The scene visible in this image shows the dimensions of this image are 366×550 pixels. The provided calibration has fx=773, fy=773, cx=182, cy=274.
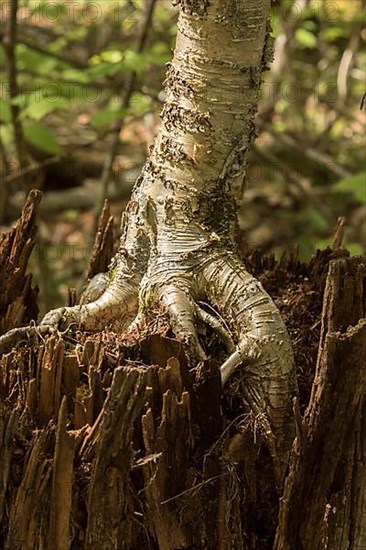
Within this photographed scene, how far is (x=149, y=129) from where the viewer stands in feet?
15.3

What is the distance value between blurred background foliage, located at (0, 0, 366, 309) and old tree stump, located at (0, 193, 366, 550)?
2.12 m

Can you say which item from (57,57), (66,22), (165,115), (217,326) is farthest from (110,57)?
(66,22)

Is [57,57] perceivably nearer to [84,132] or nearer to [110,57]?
[110,57]

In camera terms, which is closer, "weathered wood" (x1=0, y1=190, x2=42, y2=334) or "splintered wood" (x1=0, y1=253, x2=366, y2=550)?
"splintered wood" (x1=0, y1=253, x2=366, y2=550)

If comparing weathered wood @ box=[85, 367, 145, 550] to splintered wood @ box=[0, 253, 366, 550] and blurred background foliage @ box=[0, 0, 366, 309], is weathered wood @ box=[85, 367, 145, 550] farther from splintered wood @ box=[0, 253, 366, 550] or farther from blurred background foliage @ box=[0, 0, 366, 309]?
blurred background foliage @ box=[0, 0, 366, 309]

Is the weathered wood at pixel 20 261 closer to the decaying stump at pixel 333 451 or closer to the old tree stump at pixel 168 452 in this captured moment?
the old tree stump at pixel 168 452

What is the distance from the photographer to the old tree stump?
139 centimetres

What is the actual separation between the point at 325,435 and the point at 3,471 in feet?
1.97

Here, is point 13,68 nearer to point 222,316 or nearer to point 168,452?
point 222,316

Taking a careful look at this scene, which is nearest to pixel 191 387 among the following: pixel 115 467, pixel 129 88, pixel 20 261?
pixel 115 467

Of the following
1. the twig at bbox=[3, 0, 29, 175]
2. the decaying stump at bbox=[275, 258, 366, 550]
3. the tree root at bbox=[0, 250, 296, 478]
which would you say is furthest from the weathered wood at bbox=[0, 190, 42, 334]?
the twig at bbox=[3, 0, 29, 175]

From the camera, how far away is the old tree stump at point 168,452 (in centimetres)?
139

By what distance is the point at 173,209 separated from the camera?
190cm

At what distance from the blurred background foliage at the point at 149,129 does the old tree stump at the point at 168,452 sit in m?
2.12
